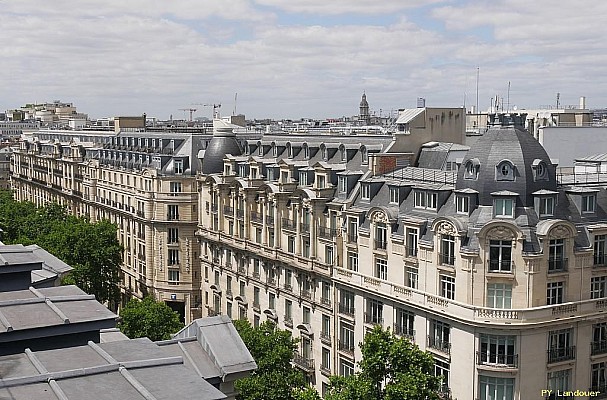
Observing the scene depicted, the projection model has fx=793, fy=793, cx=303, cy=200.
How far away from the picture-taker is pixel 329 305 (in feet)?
216

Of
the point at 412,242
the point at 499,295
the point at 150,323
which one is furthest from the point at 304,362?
the point at 499,295

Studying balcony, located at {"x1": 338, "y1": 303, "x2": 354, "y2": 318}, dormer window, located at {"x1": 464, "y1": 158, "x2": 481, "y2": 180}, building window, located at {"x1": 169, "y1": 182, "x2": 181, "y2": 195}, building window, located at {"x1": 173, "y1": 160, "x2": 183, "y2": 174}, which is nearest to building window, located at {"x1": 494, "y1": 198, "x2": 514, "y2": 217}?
dormer window, located at {"x1": 464, "y1": 158, "x2": 481, "y2": 180}

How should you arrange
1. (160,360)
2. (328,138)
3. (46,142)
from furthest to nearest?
(46,142)
(328,138)
(160,360)

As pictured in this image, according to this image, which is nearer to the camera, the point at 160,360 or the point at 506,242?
the point at 160,360

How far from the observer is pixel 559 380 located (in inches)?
1999

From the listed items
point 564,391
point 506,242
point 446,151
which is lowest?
point 564,391

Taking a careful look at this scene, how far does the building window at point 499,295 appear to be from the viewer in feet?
161

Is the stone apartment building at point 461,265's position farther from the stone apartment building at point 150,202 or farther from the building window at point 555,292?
the stone apartment building at point 150,202

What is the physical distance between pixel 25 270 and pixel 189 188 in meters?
69.0

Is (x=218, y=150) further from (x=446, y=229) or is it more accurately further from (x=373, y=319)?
(x=446, y=229)

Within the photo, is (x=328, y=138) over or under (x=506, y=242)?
over

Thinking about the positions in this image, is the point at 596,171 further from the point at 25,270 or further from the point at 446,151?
the point at 25,270

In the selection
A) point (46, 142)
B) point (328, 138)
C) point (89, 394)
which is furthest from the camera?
point (46, 142)

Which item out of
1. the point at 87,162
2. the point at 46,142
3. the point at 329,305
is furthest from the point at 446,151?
the point at 46,142
